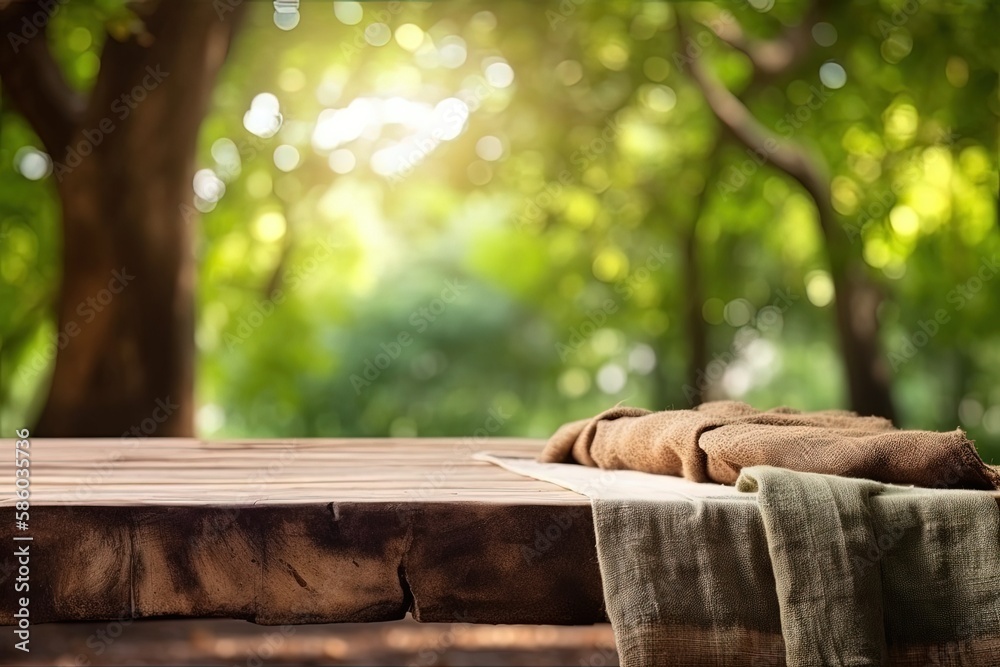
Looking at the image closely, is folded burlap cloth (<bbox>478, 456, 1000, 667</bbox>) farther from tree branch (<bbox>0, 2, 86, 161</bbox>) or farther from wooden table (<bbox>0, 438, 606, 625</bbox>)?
tree branch (<bbox>0, 2, 86, 161</bbox>)

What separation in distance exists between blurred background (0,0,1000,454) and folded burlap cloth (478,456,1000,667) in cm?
355

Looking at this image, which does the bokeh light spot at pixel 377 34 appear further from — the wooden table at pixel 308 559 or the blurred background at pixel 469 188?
the wooden table at pixel 308 559

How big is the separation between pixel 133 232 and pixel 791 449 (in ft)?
12.9

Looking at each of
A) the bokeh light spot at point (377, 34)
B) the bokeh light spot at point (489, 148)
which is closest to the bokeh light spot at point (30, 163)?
the bokeh light spot at point (377, 34)

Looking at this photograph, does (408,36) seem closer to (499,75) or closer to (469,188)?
(499,75)

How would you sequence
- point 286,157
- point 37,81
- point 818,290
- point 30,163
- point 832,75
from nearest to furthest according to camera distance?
1. point 37,81
2. point 30,163
3. point 832,75
4. point 286,157
5. point 818,290

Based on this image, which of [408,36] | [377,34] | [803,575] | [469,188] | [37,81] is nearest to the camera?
[803,575]

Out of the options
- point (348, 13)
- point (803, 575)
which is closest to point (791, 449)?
point (803, 575)

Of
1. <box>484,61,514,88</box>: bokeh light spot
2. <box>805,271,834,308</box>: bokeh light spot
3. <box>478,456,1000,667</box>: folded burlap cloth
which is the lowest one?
<box>805,271,834,308</box>: bokeh light spot

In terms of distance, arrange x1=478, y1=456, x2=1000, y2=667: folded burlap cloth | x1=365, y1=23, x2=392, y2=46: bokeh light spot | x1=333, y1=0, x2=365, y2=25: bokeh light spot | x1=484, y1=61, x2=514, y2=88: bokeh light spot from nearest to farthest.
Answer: x1=478, y1=456, x2=1000, y2=667: folded burlap cloth
x1=333, y1=0, x2=365, y2=25: bokeh light spot
x1=365, y1=23, x2=392, y2=46: bokeh light spot
x1=484, y1=61, x2=514, y2=88: bokeh light spot

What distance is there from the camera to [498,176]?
29.1 ft

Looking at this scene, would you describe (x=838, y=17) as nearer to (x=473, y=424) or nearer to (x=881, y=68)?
(x=881, y=68)

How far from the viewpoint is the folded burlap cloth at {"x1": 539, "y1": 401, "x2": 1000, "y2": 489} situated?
153 cm

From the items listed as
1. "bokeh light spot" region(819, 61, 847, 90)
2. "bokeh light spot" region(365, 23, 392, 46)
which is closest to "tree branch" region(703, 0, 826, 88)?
"bokeh light spot" region(819, 61, 847, 90)
